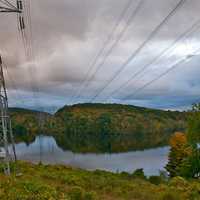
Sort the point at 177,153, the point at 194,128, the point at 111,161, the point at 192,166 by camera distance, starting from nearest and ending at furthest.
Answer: the point at 194,128 → the point at 192,166 → the point at 177,153 → the point at 111,161

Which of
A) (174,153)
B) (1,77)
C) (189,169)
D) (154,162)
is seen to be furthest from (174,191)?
(154,162)

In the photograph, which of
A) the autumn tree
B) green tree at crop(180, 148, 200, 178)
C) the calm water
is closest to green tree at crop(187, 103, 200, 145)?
green tree at crop(180, 148, 200, 178)

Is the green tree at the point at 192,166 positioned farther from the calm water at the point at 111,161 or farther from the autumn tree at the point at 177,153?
the calm water at the point at 111,161

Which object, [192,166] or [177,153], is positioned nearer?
[192,166]

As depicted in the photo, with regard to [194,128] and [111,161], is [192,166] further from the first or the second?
[111,161]

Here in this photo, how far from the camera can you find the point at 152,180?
4181 cm

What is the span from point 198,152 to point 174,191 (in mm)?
39813

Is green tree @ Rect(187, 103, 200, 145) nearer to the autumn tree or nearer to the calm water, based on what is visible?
the autumn tree

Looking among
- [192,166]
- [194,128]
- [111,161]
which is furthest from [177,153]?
[111,161]

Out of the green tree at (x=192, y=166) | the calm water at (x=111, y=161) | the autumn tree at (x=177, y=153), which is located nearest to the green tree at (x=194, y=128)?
the green tree at (x=192, y=166)

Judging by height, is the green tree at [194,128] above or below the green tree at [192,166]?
above

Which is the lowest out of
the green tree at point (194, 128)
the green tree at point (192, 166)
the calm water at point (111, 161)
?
the calm water at point (111, 161)

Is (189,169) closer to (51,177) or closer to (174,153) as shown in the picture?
(174,153)

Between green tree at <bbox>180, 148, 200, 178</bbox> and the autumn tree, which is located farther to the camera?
the autumn tree
